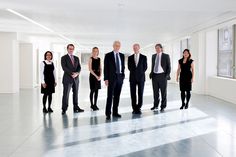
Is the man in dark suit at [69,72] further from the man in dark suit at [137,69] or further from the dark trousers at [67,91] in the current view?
the man in dark suit at [137,69]

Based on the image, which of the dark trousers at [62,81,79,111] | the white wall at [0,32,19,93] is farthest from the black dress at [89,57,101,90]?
the white wall at [0,32,19,93]

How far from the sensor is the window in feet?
34.5

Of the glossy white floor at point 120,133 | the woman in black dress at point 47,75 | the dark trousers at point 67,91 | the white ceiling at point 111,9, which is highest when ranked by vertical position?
the white ceiling at point 111,9

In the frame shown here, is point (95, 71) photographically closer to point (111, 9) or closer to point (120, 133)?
point (111, 9)

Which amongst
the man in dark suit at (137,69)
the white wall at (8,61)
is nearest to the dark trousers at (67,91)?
the man in dark suit at (137,69)

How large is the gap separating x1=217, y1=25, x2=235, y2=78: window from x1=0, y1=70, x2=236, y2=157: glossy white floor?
3039mm

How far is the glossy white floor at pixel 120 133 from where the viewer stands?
4410mm

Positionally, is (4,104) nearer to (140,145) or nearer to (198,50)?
(140,145)

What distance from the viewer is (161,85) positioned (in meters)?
7.87

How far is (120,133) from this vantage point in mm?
5477

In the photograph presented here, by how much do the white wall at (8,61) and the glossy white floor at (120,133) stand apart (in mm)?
5464

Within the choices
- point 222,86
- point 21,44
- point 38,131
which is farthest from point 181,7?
point 21,44

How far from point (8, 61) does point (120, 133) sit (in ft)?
29.4

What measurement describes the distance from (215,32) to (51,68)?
7084 millimetres
